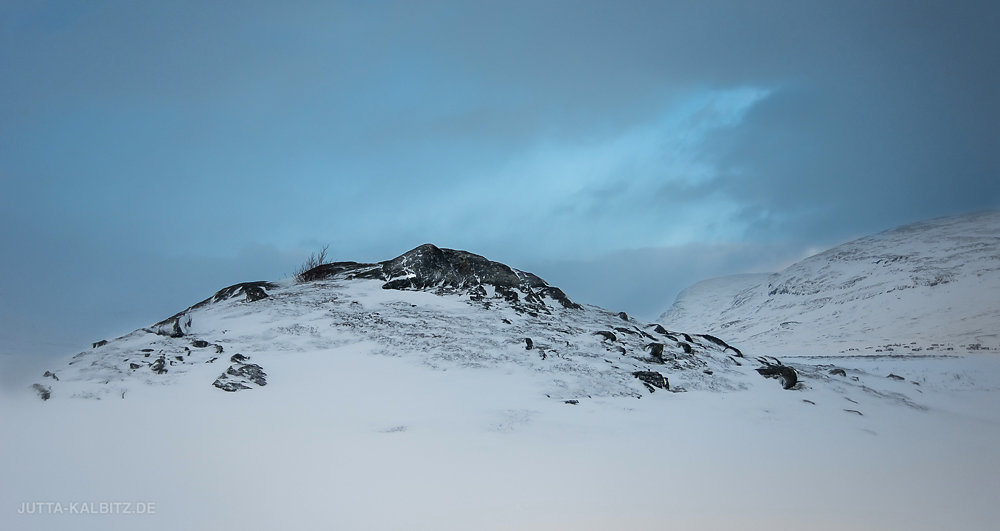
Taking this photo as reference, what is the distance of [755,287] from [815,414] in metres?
98.4

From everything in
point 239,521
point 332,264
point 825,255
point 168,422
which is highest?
point 825,255

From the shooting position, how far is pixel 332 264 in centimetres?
2725

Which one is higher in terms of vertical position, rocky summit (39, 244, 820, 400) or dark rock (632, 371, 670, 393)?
rocky summit (39, 244, 820, 400)

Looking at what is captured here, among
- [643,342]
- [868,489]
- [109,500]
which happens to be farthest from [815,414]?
[109,500]

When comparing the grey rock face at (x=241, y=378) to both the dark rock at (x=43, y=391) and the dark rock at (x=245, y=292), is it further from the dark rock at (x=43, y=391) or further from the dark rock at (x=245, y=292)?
the dark rock at (x=245, y=292)

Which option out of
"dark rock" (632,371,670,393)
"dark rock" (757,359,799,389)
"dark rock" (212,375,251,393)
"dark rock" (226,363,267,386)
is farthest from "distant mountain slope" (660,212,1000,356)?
"dark rock" (212,375,251,393)

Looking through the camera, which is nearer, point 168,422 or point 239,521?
point 239,521

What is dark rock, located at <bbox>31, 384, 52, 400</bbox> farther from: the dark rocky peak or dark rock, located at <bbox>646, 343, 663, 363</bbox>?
dark rock, located at <bbox>646, 343, 663, 363</bbox>

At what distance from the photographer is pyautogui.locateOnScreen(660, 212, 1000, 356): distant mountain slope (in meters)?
44.5

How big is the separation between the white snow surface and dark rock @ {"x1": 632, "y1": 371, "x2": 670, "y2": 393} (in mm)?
482

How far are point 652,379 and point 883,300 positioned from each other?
6390cm

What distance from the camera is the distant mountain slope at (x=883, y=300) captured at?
44.5 m

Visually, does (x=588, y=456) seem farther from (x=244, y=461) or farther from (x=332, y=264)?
(x=332, y=264)

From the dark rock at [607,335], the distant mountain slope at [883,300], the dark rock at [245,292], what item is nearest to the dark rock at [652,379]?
the dark rock at [607,335]
